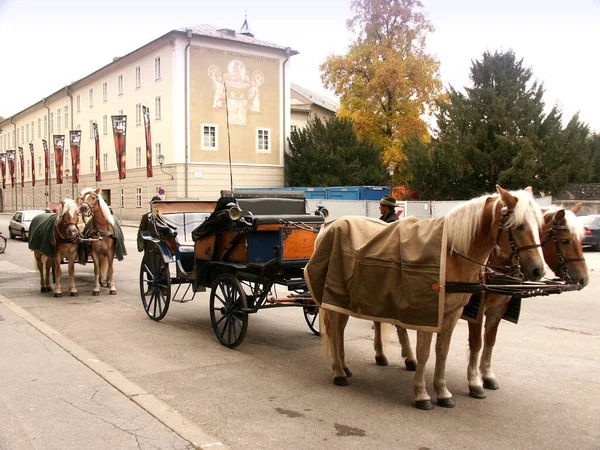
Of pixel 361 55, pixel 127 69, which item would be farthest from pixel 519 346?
pixel 127 69

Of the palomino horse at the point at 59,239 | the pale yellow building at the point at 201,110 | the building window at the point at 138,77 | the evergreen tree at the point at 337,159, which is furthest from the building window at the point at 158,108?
the palomino horse at the point at 59,239

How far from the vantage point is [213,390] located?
5590mm

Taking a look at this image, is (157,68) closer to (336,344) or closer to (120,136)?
(120,136)

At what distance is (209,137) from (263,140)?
4.19m

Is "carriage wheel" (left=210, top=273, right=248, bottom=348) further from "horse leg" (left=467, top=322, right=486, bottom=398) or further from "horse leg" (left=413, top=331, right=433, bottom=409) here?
"horse leg" (left=467, top=322, right=486, bottom=398)

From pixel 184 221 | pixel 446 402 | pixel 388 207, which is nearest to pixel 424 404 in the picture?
pixel 446 402

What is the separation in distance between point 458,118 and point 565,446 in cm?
2886

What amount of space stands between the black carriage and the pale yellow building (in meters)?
27.1

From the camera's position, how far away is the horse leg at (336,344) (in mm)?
5895

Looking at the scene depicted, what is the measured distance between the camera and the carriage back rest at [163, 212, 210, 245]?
10273mm

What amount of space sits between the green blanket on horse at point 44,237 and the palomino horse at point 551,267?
860 cm

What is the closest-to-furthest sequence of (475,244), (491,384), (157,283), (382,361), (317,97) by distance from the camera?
(475,244) < (491,384) < (382,361) < (157,283) < (317,97)

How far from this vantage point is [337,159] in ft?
126

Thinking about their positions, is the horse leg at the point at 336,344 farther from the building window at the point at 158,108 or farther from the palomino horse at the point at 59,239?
the building window at the point at 158,108
